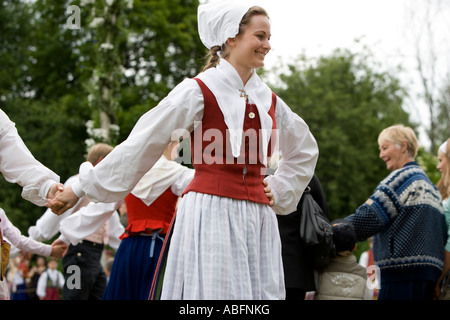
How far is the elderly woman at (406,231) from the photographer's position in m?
4.95

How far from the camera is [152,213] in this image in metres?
5.37

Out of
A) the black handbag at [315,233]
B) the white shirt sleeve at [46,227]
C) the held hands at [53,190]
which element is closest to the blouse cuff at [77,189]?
the held hands at [53,190]

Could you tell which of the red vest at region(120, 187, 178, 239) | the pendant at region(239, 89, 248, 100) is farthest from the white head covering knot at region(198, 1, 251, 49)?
the red vest at region(120, 187, 178, 239)

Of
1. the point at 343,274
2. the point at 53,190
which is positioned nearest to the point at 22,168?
the point at 53,190

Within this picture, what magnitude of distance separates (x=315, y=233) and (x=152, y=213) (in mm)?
1411

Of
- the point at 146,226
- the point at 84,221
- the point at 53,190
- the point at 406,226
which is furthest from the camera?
the point at 84,221

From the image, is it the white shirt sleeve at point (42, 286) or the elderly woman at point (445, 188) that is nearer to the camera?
the elderly woman at point (445, 188)

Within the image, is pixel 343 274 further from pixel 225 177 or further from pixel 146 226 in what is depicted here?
pixel 225 177

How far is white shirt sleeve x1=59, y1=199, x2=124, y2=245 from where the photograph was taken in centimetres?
557

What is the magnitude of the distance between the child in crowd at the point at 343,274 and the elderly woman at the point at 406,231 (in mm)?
173

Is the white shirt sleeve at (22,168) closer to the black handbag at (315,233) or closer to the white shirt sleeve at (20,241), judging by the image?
the white shirt sleeve at (20,241)
